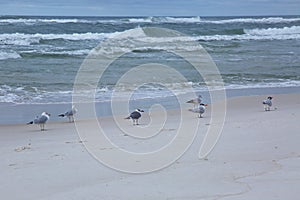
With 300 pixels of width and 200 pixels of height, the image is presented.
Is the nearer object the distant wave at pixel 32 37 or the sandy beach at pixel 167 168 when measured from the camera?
the sandy beach at pixel 167 168

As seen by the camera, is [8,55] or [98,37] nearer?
[8,55]

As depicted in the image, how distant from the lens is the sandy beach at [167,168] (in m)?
4.45

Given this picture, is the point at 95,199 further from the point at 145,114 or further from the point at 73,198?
the point at 145,114

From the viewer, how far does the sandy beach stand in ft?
14.6

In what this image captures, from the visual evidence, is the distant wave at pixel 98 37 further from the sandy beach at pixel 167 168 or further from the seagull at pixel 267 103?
the sandy beach at pixel 167 168

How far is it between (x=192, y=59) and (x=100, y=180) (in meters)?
14.3

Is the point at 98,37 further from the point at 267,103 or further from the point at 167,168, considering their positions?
the point at 167,168

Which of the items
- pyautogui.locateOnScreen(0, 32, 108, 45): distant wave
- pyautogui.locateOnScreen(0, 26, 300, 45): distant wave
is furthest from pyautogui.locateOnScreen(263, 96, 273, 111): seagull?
pyautogui.locateOnScreen(0, 32, 108, 45): distant wave

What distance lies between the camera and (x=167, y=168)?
5.21 meters

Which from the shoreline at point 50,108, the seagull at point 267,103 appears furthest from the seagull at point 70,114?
the seagull at point 267,103

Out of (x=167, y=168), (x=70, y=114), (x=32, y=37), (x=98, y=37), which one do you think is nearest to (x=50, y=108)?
(x=70, y=114)

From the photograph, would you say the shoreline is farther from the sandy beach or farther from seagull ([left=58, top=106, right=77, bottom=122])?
the sandy beach

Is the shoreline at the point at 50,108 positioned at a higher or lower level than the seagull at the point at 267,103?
lower

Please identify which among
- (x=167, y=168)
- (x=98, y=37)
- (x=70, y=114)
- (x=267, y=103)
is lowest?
(x=167, y=168)
